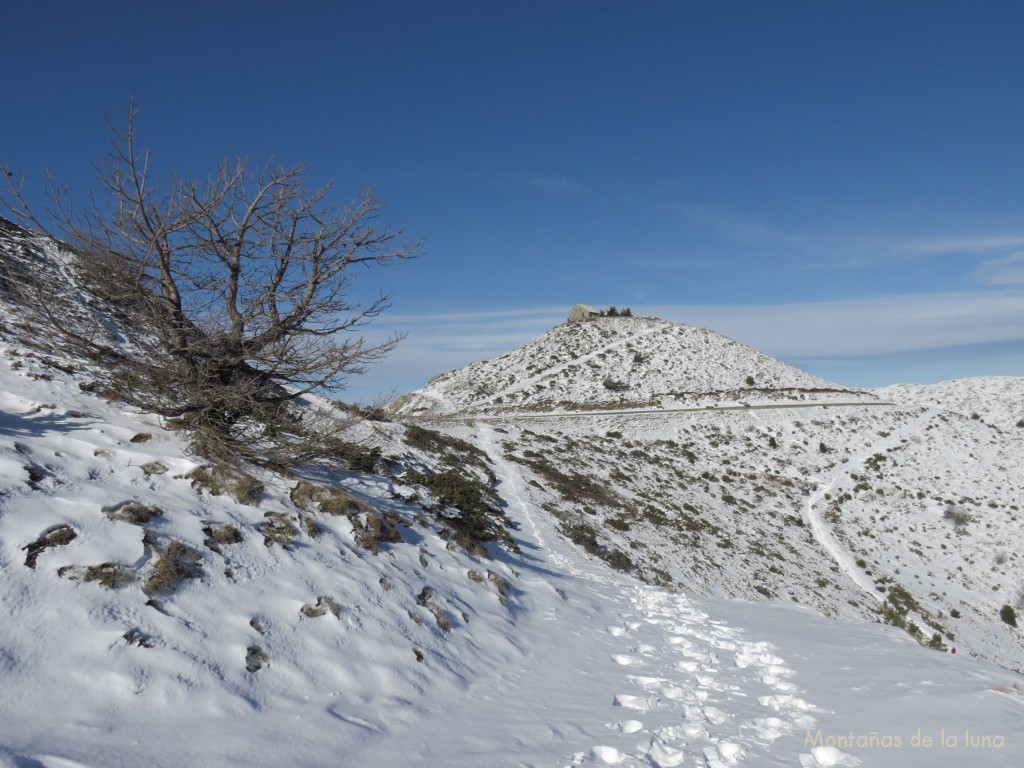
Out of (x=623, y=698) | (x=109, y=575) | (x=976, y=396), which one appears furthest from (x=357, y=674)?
(x=976, y=396)

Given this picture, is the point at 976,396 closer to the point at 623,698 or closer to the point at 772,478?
the point at 772,478

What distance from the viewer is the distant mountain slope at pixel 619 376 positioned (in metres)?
49.1

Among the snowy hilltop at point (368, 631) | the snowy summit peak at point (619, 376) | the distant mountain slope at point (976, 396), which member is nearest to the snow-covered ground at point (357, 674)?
the snowy hilltop at point (368, 631)

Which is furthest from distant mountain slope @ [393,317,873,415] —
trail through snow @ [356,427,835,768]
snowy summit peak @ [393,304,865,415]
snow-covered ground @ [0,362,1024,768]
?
snow-covered ground @ [0,362,1024,768]

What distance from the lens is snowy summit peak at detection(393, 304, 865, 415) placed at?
4878 centimetres

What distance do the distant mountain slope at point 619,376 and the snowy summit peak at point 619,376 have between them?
10cm

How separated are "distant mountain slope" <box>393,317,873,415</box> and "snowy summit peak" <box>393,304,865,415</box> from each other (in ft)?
0.32

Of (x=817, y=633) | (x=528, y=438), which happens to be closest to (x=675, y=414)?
(x=528, y=438)

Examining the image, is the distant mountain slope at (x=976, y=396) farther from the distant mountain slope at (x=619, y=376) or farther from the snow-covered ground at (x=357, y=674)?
the snow-covered ground at (x=357, y=674)

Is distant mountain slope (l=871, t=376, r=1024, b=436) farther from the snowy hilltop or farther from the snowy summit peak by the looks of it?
the snowy hilltop

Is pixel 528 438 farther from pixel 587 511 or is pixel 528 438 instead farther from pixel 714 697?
pixel 714 697

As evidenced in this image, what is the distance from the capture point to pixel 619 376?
54.7 meters

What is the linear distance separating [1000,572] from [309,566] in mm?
33202

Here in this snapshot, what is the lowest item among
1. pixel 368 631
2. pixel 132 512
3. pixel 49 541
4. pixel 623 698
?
pixel 623 698
